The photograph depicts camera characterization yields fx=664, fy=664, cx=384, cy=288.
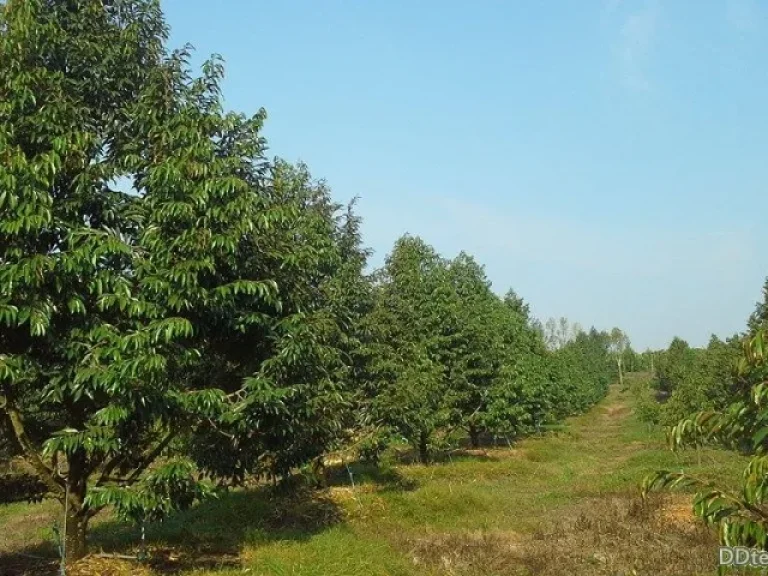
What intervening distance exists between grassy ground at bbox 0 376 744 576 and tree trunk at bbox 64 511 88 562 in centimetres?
33

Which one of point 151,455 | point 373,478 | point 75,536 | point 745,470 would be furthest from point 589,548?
point 373,478

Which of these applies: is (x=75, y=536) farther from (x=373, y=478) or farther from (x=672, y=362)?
(x=672, y=362)

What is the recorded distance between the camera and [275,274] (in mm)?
10234

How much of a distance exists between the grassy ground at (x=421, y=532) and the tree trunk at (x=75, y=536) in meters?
0.33

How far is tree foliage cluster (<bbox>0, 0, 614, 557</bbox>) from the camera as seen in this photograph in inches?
322

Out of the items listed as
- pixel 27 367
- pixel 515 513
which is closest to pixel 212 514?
pixel 515 513

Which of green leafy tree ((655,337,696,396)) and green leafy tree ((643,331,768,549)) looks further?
green leafy tree ((655,337,696,396))

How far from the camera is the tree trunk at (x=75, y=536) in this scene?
392 inches

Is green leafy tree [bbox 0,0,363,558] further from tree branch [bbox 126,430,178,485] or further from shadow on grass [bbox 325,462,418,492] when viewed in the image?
shadow on grass [bbox 325,462,418,492]

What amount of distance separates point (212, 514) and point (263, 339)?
30.7 ft

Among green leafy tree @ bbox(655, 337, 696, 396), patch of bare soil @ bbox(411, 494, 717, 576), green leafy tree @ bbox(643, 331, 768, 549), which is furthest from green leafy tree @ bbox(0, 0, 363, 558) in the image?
green leafy tree @ bbox(655, 337, 696, 396)

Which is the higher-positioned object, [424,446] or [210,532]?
[424,446]

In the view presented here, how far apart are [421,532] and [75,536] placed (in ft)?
26.7

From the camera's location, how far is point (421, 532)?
51.4 feet
